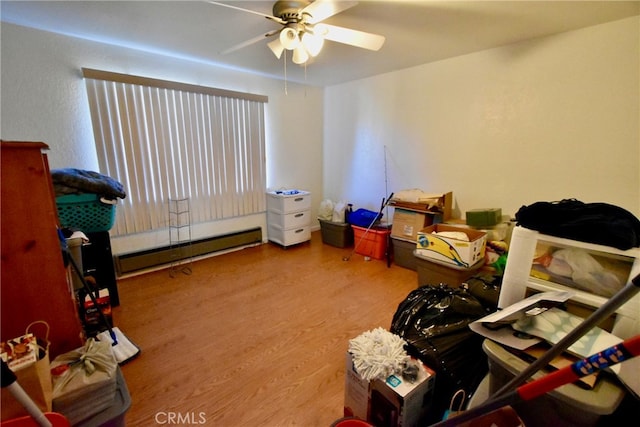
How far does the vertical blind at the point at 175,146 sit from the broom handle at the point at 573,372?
10.5 ft

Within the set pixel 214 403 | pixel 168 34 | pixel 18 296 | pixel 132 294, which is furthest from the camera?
pixel 132 294

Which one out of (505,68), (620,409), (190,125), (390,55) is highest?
(390,55)

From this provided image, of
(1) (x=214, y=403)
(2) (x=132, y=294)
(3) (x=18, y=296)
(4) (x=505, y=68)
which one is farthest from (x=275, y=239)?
(4) (x=505, y=68)

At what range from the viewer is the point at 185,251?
3176 mm

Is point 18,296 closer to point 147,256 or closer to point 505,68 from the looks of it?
point 147,256

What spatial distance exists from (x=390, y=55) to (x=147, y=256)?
10.9ft

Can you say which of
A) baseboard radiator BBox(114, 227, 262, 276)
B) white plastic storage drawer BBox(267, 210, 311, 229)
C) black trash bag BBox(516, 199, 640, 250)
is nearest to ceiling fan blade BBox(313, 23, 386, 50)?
black trash bag BBox(516, 199, 640, 250)

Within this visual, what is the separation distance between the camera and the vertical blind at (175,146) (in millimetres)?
2564

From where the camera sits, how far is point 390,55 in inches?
109

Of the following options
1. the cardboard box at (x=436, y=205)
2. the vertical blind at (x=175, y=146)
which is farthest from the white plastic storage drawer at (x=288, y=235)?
the cardboard box at (x=436, y=205)

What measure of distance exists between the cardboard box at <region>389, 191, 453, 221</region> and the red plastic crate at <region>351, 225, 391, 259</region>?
453 mm

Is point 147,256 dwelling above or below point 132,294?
above
